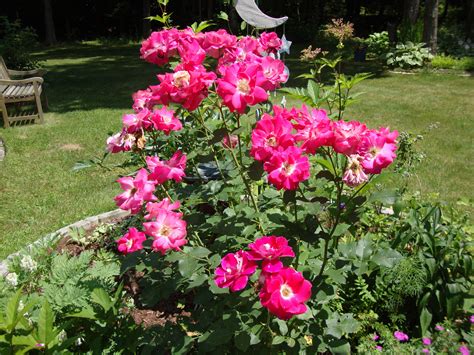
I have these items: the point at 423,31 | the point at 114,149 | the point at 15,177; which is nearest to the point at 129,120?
the point at 114,149

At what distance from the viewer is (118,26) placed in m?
19.4

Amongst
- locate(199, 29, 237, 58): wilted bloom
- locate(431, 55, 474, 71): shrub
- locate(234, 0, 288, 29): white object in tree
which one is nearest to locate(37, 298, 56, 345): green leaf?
locate(199, 29, 237, 58): wilted bloom

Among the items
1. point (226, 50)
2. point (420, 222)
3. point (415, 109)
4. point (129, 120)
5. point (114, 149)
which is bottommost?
point (415, 109)

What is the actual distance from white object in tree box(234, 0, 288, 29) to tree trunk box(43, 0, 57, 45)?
51.8 feet

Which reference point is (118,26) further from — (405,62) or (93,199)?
(93,199)

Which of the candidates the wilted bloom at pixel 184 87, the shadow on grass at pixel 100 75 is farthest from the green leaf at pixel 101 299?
the shadow on grass at pixel 100 75

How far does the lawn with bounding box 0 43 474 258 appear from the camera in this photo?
404cm

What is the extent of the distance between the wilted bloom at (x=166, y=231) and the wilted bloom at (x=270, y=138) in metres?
0.30

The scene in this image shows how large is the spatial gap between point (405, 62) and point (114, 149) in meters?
9.95

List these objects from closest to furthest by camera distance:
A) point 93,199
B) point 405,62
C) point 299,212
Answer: point 299,212 → point 93,199 → point 405,62

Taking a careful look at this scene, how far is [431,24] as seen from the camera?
409 inches

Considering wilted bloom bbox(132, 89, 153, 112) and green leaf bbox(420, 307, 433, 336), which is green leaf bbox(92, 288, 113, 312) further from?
green leaf bbox(420, 307, 433, 336)

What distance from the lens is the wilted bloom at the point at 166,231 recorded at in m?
1.28

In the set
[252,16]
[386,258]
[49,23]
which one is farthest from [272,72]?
[49,23]
